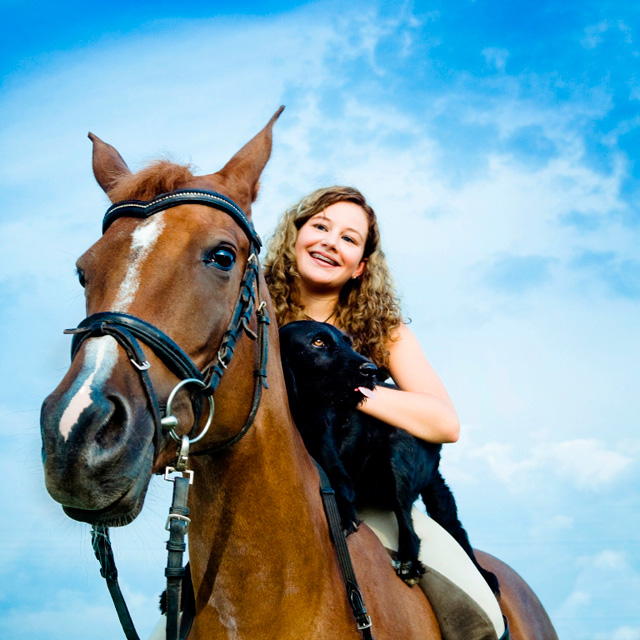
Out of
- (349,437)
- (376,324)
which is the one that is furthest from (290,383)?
(376,324)

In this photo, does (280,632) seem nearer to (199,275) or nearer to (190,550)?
(190,550)

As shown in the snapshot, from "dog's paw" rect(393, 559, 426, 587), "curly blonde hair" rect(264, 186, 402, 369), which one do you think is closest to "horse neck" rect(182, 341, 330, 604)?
"dog's paw" rect(393, 559, 426, 587)

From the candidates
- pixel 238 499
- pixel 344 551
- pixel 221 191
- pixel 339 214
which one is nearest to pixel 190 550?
pixel 238 499

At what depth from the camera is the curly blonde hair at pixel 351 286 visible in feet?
14.6

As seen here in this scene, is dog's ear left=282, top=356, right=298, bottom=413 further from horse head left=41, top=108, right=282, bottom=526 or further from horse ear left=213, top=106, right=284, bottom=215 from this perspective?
horse ear left=213, top=106, right=284, bottom=215

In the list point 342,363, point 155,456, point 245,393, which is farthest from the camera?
Result: point 342,363

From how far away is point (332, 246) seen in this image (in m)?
4.57

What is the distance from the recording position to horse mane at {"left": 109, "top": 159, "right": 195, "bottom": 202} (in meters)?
2.70

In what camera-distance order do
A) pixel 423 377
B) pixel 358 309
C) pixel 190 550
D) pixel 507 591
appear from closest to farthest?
pixel 190 550 → pixel 423 377 → pixel 358 309 → pixel 507 591

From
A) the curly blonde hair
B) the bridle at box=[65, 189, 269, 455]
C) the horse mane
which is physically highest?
the curly blonde hair

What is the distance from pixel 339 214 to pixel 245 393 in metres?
2.43

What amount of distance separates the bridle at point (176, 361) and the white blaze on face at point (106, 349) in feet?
0.16

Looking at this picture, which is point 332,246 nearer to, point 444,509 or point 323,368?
point 323,368

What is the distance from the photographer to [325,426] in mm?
3496
